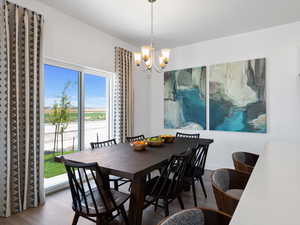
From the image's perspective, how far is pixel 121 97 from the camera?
4.11m

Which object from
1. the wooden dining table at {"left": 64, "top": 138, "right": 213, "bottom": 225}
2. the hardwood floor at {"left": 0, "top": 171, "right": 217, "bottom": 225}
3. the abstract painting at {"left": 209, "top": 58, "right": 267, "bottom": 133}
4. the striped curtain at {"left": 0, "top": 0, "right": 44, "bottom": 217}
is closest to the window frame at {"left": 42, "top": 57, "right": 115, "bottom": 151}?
the striped curtain at {"left": 0, "top": 0, "right": 44, "bottom": 217}

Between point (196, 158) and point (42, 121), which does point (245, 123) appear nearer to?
point (196, 158)

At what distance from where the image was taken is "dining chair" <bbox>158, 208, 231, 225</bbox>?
0.93 m

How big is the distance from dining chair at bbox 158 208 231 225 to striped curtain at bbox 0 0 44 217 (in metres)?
2.32

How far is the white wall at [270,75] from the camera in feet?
11.0

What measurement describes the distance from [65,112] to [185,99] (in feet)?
8.50

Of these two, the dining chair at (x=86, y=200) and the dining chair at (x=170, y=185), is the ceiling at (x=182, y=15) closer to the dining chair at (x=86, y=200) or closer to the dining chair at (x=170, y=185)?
the dining chair at (x=170, y=185)

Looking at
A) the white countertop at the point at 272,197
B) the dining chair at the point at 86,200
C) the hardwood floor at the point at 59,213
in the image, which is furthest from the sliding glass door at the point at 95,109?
the white countertop at the point at 272,197

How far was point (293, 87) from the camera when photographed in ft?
11.0

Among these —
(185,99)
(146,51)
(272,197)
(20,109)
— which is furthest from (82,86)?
(272,197)

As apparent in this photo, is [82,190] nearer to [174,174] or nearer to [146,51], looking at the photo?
[174,174]

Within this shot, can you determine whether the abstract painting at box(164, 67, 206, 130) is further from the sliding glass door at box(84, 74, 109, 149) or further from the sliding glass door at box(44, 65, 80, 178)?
the sliding glass door at box(44, 65, 80, 178)

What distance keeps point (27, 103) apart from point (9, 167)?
827 mm

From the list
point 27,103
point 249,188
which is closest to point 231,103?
point 249,188
